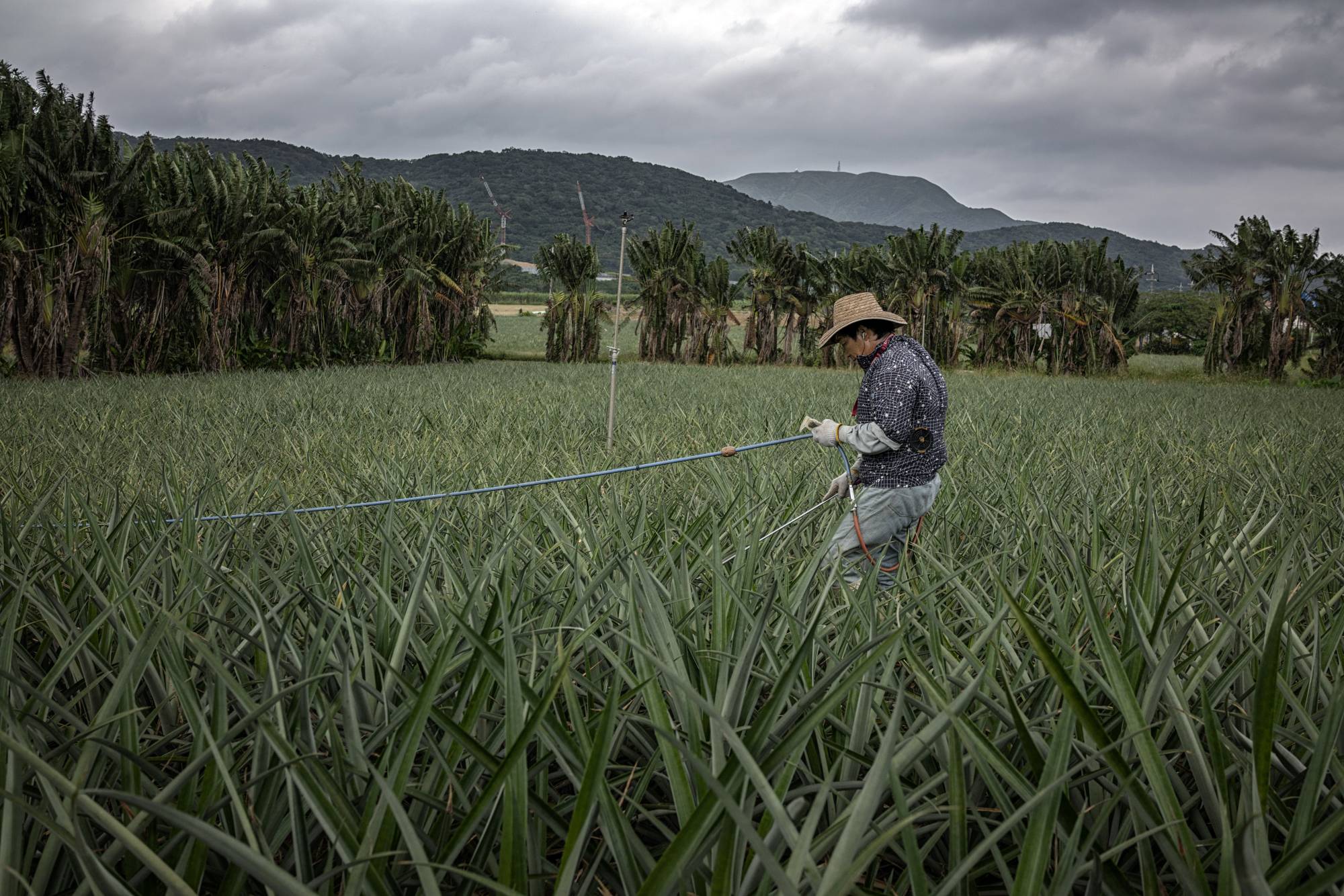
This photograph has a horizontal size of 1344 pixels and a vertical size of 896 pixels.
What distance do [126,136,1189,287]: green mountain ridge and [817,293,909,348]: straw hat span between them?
97.6 m

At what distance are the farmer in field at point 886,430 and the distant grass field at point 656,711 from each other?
0.19 meters

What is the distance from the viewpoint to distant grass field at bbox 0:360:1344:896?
1.01 metres

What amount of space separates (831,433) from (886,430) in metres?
0.23

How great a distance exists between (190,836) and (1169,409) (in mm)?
12650

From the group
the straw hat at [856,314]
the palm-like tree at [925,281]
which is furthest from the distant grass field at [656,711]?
the palm-like tree at [925,281]

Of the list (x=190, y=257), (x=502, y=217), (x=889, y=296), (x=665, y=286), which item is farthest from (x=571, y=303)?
(x=502, y=217)

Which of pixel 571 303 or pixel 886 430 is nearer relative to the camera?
pixel 886 430

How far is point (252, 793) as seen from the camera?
123cm

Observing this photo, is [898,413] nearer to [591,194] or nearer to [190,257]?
[190,257]

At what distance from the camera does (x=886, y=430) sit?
3561mm

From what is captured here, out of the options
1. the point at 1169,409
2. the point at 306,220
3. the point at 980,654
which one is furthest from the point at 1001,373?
the point at 980,654

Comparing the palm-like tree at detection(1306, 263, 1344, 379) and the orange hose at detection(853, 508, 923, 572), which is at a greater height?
the palm-like tree at detection(1306, 263, 1344, 379)

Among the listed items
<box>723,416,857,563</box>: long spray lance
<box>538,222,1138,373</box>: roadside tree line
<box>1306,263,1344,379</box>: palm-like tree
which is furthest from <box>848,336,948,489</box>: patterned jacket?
<box>1306,263,1344,379</box>: palm-like tree

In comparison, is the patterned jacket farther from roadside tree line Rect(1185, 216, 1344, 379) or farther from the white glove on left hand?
roadside tree line Rect(1185, 216, 1344, 379)
